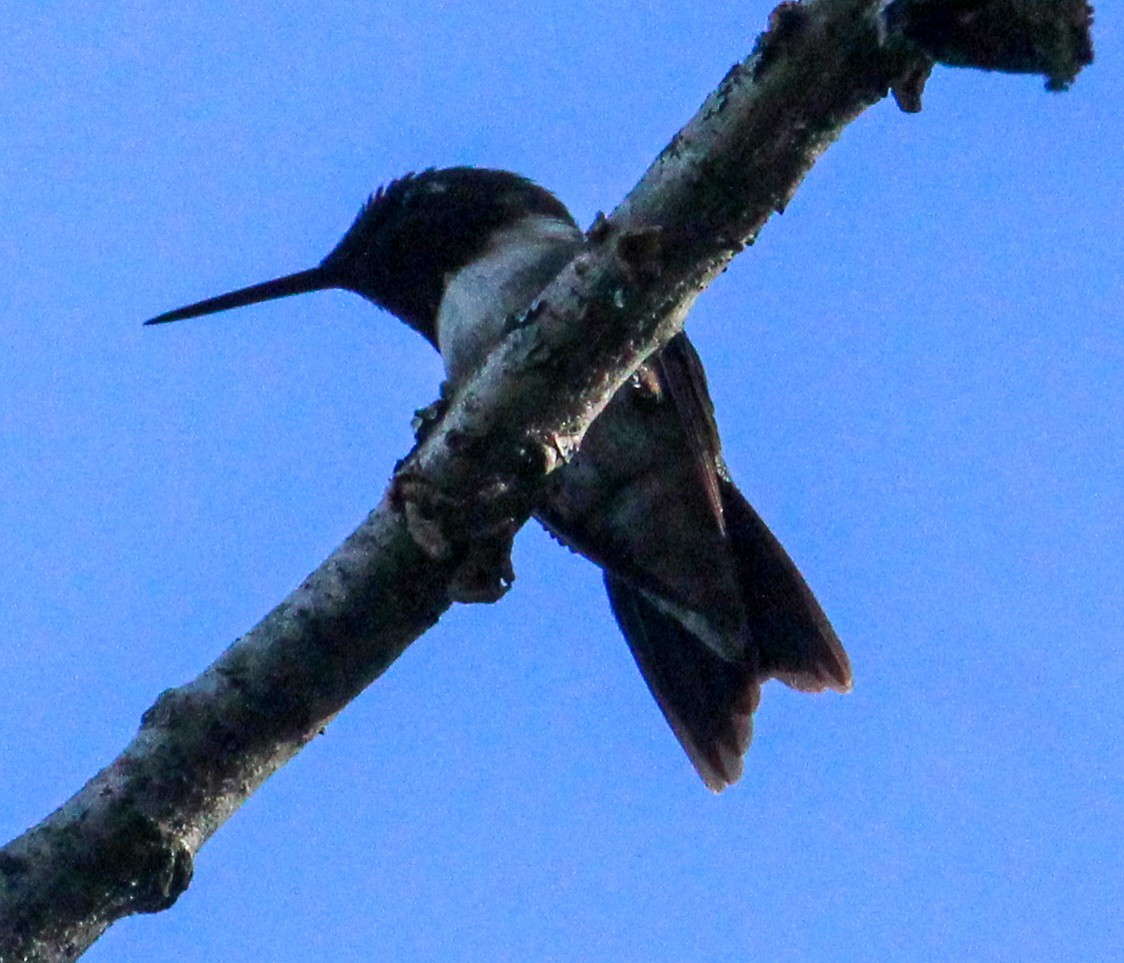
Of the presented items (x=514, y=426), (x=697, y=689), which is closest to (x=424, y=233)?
(x=697, y=689)

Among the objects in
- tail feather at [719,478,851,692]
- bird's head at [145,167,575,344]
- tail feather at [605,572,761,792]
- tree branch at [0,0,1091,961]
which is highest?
bird's head at [145,167,575,344]

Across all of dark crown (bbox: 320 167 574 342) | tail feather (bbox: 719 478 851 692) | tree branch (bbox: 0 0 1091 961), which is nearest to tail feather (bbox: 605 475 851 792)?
tail feather (bbox: 719 478 851 692)

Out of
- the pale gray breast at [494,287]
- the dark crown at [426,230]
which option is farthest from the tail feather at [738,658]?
the dark crown at [426,230]

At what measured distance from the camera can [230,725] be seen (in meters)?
3.09

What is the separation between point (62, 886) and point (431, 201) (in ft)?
12.5

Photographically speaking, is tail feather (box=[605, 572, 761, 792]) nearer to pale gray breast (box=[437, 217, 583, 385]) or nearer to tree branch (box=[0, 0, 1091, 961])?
pale gray breast (box=[437, 217, 583, 385])

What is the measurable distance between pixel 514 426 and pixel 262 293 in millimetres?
3892

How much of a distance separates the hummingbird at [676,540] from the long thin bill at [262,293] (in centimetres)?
91

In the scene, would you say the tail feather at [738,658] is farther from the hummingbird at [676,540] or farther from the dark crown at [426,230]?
the dark crown at [426,230]

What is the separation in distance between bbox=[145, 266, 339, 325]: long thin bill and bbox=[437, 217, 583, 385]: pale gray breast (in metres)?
0.92

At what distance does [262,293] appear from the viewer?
6734mm

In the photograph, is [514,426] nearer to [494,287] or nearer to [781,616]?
[781,616]

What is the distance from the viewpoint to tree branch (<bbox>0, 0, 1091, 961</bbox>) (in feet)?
9.94

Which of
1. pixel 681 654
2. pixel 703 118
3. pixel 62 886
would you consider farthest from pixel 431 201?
pixel 62 886
